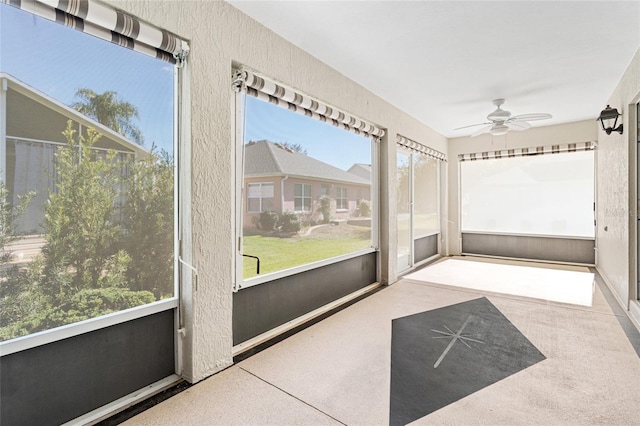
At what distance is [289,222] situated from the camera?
298cm

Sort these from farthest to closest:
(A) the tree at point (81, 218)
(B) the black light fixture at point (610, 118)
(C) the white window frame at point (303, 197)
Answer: (B) the black light fixture at point (610, 118), (C) the white window frame at point (303, 197), (A) the tree at point (81, 218)

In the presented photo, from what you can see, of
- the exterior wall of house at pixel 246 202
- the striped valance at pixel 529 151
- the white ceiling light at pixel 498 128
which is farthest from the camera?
the striped valance at pixel 529 151

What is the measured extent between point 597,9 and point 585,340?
261 cm

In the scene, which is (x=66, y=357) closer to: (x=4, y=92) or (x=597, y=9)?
(x=4, y=92)

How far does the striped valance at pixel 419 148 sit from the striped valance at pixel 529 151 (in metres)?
0.59

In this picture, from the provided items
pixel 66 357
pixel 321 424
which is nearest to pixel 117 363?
pixel 66 357

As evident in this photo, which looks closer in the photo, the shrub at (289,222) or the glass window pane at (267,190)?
the glass window pane at (267,190)

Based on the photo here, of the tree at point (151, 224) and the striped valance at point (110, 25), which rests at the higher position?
the striped valance at point (110, 25)

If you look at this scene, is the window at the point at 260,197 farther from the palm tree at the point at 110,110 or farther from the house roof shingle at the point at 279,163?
the palm tree at the point at 110,110

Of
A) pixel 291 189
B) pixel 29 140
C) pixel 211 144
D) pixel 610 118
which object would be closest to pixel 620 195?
pixel 610 118

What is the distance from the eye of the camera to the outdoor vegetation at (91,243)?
1.49 m

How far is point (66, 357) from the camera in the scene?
161cm

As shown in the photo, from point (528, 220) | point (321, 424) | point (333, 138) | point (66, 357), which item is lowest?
point (321, 424)

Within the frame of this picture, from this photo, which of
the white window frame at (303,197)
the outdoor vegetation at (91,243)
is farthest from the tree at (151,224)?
the white window frame at (303,197)
